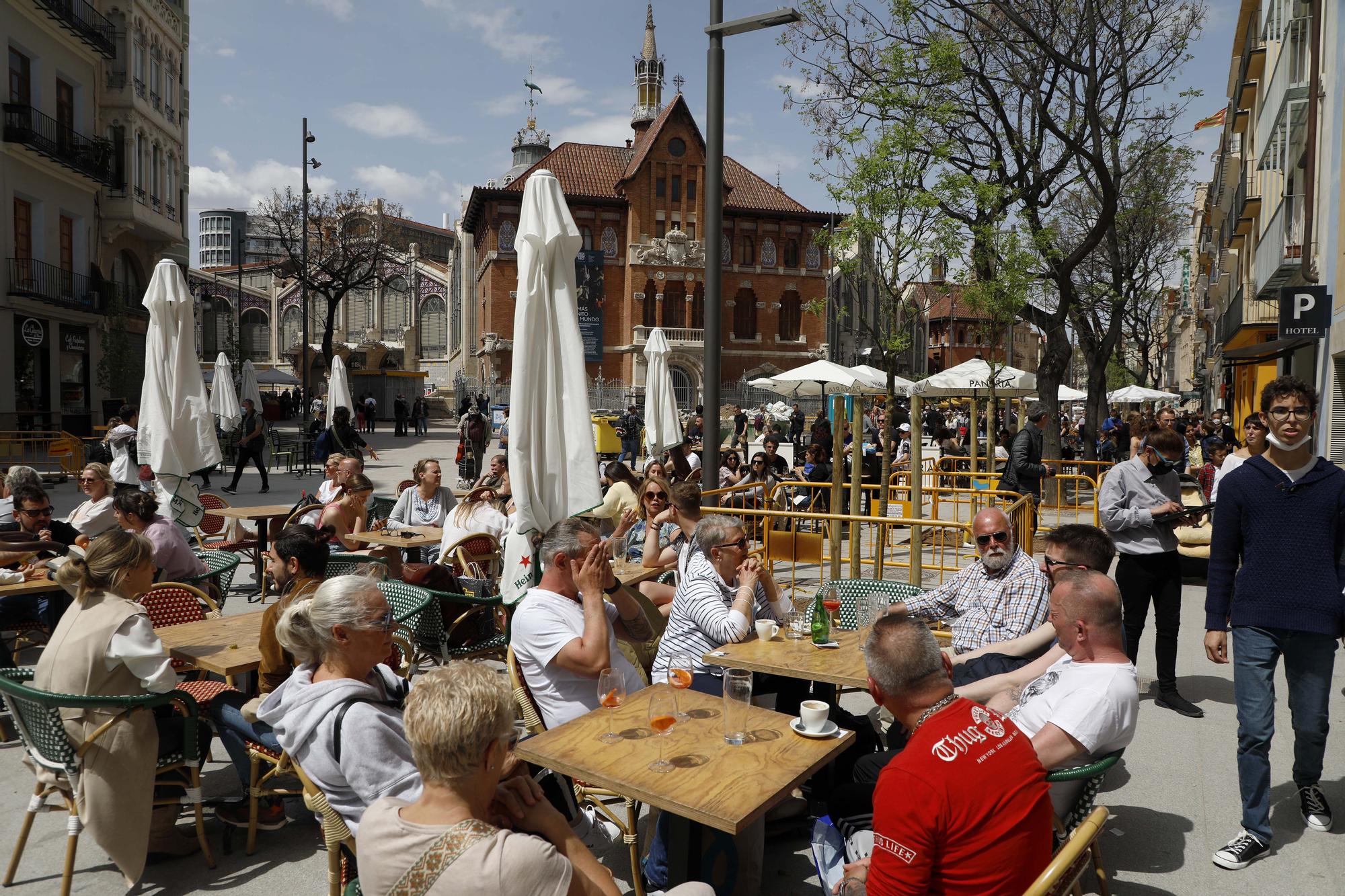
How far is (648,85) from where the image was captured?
59156 millimetres

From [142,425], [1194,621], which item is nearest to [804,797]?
[1194,621]

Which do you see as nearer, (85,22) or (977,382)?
(977,382)

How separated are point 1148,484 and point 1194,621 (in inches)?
117

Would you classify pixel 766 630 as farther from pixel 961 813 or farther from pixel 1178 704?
pixel 1178 704

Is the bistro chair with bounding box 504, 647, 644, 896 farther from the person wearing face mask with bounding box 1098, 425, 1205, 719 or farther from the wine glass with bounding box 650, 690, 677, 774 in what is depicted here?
the person wearing face mask with bounding box 1098, 425, 1205, 719

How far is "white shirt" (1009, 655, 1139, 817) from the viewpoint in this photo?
309 centimetres

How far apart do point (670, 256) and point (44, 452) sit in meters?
35.5

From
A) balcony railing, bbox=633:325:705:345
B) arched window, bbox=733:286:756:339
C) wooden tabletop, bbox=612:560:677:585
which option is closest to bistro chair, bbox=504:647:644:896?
wooden tabletop, bbox=612:560:677:585

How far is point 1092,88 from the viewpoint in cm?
1589

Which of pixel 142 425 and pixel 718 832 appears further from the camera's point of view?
pixel 142 425

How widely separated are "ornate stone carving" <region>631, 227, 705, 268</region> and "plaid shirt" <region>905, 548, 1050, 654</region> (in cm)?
4820

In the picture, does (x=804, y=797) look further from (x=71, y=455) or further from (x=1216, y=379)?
(x=1216, y=379)

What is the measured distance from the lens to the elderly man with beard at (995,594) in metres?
4.64

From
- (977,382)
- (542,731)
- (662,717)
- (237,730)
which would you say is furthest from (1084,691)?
(977,382)
